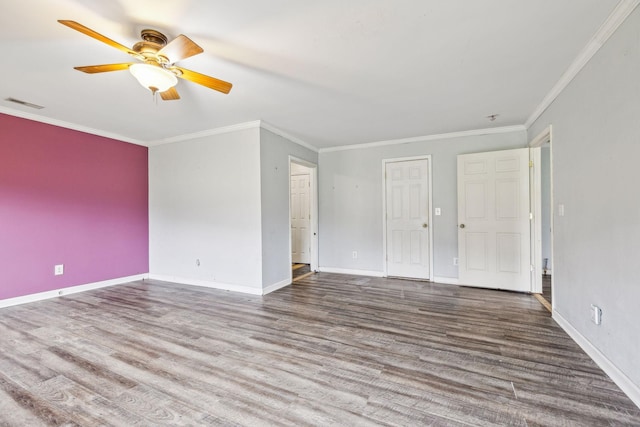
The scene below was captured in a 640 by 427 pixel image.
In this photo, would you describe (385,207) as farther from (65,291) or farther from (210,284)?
(65,291)

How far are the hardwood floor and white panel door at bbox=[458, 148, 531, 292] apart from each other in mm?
632

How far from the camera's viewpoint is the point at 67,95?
3039 mm

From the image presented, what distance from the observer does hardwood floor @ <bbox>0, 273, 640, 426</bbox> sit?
1.64 metres

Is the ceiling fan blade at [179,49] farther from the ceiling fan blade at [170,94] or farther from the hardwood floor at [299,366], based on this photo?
the hardwood floor at [299,366]

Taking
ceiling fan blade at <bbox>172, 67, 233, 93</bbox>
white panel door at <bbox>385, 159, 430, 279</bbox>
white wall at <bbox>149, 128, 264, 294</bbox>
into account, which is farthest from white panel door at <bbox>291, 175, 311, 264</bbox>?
ceiling fan blade at <bbox>172, 67, 233, 93</bbox>

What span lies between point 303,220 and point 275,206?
1868 millimetres

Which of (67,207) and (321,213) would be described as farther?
(321,213)

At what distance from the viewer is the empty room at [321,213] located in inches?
69.7

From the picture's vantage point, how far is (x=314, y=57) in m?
2.31

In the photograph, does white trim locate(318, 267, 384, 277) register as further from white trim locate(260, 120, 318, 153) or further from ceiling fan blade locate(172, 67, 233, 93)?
ceiling fan blade locate(172, 67, 233, 93)

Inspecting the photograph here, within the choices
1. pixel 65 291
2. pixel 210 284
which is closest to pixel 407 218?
pixel 210 284

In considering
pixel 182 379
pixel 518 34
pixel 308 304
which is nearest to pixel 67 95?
pixel 182 379

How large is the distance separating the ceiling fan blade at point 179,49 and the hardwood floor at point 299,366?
220 cm

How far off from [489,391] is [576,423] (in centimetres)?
41
